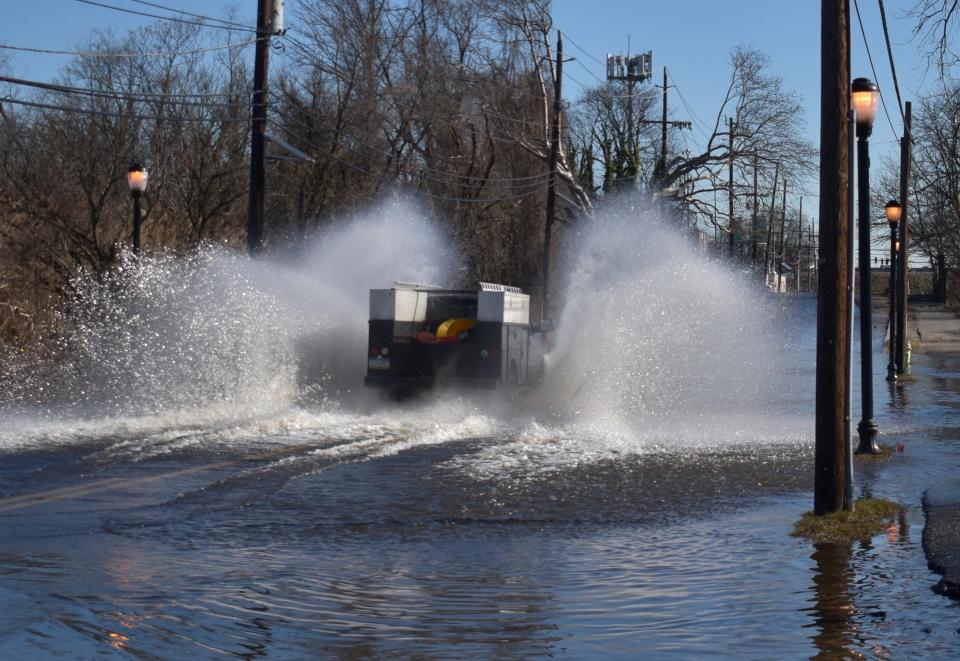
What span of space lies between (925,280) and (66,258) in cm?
14024

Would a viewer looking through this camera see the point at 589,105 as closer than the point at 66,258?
No

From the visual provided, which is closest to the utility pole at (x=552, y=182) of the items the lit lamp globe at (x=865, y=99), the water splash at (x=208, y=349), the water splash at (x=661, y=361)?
the water splash at (x=661, y=361)

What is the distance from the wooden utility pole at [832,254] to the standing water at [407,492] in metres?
0.75

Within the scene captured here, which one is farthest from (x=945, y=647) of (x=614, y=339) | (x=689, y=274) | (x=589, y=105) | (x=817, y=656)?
(x=589, y=105)

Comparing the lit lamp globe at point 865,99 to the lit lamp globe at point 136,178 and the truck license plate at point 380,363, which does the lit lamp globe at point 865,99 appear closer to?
the truck license plate at point 380,363

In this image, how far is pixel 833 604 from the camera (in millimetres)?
8000

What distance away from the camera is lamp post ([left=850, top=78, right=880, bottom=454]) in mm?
13539

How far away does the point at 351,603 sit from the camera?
26.2 feet

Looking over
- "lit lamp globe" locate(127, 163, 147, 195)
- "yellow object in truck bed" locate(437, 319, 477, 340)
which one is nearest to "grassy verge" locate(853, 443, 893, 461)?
"yellow object in truck bed" locate(437, 319, 477, 340)

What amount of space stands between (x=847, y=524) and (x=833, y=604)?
2669 mm

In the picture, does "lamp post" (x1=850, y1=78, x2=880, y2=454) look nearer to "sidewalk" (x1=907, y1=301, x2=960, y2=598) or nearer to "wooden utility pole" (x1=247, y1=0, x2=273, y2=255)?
"sidewalk" (x1=907, y1=301, x2=960, y2=598)

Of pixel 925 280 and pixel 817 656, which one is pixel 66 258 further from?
pixel 925 280

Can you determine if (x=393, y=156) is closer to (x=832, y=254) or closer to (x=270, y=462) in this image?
(x=270, y=462)

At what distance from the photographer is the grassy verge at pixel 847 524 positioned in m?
10.2
